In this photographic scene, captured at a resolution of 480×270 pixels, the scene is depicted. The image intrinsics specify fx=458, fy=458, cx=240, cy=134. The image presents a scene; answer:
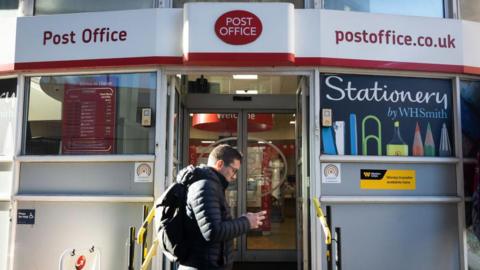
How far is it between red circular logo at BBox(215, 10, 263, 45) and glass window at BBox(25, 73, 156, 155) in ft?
2.71

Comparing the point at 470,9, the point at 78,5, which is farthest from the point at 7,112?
the point at 470,9

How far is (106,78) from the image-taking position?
464 centimetres

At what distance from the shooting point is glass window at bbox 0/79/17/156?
186 inches

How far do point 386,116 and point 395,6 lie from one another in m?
1.23

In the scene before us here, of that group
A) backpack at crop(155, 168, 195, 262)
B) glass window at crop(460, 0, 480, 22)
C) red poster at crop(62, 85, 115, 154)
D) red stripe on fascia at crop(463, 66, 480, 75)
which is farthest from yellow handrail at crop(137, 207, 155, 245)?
glass window at crop(460, 0, 480, 22)

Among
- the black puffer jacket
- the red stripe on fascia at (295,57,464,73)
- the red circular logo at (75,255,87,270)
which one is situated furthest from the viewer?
the red stripe on fascia at (295,57,464,73)

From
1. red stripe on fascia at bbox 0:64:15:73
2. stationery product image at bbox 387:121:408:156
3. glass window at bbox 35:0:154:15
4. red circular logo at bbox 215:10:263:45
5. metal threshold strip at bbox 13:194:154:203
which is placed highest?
glass window at bbox 35:0:154:15

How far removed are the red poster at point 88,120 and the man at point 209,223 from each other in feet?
7.16

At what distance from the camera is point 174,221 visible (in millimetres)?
2520

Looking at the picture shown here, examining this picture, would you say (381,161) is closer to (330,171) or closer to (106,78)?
(330,171)

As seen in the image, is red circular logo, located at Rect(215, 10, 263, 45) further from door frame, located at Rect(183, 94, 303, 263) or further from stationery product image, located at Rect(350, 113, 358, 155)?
door frame, located at Rect(183, 94, 303, 263)

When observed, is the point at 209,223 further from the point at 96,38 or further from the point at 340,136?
the point at 96,38

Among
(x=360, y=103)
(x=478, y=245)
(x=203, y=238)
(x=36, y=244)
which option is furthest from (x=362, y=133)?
(x=36, y=244)

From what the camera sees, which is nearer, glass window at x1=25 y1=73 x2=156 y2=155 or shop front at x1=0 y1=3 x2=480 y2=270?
shop front at x1=0 y1=3 x2=480 y2=270
